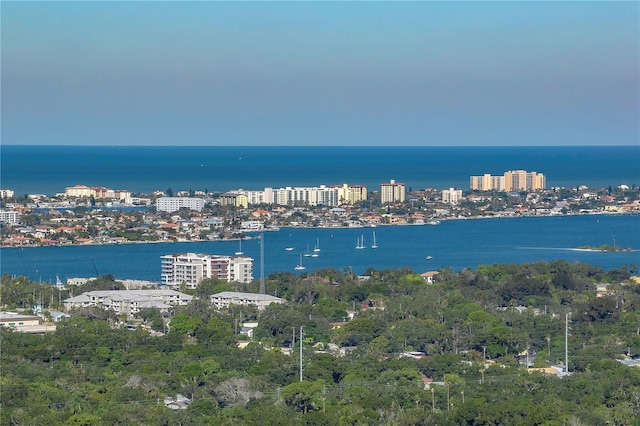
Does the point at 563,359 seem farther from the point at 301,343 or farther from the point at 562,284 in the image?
the point at 562,284

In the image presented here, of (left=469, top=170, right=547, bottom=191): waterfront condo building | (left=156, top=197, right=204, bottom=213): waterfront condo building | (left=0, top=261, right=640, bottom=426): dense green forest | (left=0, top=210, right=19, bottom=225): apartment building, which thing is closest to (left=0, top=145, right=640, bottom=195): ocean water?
(left=469, top=170, right=547, bottom=191): waterfront condo building

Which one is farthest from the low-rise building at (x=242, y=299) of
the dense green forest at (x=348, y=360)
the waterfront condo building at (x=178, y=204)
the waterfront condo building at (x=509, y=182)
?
the waterfront condo building at (x=509, y=182)

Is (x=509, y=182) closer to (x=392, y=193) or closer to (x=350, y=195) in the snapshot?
(x=392, y=193)

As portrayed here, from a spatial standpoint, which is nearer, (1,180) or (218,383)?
(218,383)

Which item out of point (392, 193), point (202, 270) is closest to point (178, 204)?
point (392, 193)

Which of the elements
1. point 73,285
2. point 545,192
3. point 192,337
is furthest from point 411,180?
point 192,337

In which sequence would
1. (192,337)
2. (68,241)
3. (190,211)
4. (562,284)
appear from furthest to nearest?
(190,211) → (68,241) → (562,284) → (192,337)
